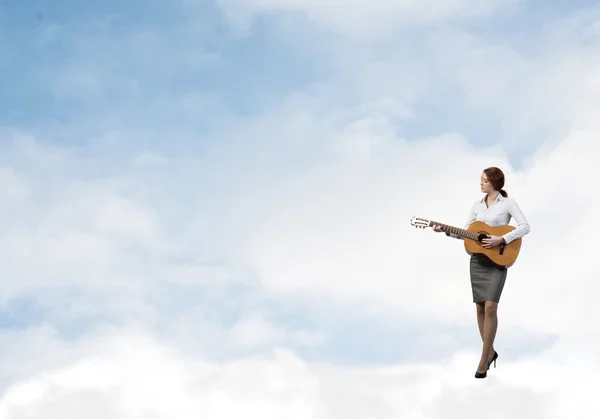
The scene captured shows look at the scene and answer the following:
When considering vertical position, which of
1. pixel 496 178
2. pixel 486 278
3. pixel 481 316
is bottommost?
pixel 481 316

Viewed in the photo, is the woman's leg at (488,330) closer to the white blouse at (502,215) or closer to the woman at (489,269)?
the woman at (489,269)

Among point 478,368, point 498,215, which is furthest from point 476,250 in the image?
point 478,368

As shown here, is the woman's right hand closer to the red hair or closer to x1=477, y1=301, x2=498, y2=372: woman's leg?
the red hair

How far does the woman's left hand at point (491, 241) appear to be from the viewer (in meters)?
14.2

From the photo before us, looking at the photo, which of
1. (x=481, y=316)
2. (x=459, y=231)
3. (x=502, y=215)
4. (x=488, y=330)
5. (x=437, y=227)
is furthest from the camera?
(x=481, y=316)

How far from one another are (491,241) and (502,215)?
449 millimetres

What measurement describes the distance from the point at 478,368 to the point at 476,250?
1.81m

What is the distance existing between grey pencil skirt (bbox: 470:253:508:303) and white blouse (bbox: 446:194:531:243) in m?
0.48

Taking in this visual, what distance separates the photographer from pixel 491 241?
14.3 metres

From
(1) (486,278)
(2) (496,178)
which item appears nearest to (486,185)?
(2) (496,178)

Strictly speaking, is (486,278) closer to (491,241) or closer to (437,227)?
(491,241)

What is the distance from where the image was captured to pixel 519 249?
1436 cm

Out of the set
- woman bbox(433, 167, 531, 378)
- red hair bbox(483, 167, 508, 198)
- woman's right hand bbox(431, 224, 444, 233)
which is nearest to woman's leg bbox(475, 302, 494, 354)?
woman bbox(433, 167, 531, 378)

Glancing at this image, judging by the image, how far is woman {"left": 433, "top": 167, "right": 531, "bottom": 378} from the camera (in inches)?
567
